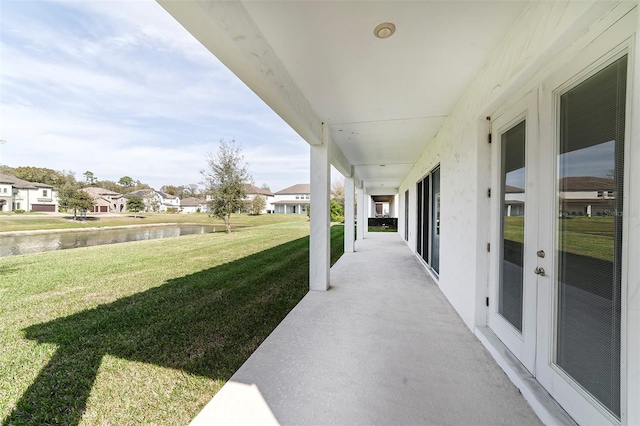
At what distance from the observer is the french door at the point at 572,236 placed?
4.15 feet

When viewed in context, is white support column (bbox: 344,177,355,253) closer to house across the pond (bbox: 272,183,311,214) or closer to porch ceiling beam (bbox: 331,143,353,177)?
porch ceiling beam (bbox: 331,143,353,177)

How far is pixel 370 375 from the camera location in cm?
202

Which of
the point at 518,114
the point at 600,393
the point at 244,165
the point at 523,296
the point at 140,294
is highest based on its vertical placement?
Result: the point at 244,165

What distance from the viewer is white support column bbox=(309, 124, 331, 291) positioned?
13.9 ft

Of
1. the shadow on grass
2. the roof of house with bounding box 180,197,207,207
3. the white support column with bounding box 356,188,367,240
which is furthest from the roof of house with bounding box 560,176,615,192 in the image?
the roof of house with bounding box 180,197,207,207

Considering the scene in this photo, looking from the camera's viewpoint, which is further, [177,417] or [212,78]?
[212,78]

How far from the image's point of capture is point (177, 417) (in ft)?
5.22

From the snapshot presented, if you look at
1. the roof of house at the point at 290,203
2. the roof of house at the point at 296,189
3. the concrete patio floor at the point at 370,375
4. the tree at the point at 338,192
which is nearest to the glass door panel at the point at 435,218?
the concrete patio floor at the point at 370,375

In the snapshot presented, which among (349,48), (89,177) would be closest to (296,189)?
(89,177)

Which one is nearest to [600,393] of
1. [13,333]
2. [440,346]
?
[440,346]

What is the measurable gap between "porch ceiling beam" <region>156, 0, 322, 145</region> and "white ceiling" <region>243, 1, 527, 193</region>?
0.35 feet

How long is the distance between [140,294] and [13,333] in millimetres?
1403

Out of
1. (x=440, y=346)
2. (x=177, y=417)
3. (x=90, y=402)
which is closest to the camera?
(x=177, y=417)

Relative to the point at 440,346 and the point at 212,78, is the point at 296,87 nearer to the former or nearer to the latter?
the point at 440,346
